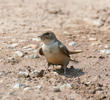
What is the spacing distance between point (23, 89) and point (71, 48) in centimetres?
273

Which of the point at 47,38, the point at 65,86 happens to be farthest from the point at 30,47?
the point at 65,86

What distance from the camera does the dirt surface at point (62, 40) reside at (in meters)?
6.58


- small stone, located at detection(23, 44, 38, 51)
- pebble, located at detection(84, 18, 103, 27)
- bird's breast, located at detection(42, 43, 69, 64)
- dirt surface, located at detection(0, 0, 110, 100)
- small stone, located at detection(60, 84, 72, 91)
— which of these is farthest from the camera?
pebble, located at detection(84, 18, 103, 27)

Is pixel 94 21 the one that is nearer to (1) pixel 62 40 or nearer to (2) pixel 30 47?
(1) pixel 62 40

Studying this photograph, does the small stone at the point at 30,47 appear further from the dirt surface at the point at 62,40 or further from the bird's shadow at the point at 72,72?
the bird's shadow at the point at 72,72

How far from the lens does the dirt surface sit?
6582 millimetres

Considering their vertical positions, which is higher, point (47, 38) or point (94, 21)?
point (47, 38)

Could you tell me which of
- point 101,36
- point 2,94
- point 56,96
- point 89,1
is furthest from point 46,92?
point 89,1

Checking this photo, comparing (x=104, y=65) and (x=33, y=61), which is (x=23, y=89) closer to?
(x=33, y=61)

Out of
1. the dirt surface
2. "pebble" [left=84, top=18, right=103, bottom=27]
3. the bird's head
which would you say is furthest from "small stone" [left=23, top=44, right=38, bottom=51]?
"pebble" [left=84, top=18, right=103, bottom=27]

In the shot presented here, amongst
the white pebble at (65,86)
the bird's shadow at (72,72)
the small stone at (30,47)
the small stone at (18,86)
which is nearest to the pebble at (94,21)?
the small stone at (30,47)

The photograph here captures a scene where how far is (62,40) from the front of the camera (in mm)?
9445

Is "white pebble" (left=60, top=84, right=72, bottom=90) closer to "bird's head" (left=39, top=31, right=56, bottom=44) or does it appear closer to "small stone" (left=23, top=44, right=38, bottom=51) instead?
"bird's head" (left=39, top=31, right=56, bottom=44)

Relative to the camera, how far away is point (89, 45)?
9281 millimetres
